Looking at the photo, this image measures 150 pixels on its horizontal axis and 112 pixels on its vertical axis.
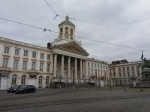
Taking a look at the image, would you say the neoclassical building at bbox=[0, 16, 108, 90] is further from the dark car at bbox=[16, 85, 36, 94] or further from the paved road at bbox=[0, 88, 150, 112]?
the paved road at bbox=[0, 88, 150, 112]

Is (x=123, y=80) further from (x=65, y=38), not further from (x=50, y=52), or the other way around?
(x=50, y=52)

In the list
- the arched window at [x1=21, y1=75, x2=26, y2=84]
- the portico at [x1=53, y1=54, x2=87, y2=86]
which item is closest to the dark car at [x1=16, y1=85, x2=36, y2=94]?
the arched window at [x1=21, y1=75, x2=26, y2=84]

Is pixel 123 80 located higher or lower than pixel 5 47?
lower

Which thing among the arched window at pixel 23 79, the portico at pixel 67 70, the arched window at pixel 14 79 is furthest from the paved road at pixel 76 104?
the portico at pixel 67 70

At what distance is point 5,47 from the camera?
38.0 m

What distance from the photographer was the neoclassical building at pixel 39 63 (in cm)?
3784

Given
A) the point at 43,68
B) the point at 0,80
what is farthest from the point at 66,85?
the point at 0,80

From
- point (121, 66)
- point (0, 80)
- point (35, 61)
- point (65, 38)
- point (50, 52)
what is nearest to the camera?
point (0, 80)

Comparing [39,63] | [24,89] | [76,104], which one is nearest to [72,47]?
[39,63]

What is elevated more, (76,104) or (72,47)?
(72,47)

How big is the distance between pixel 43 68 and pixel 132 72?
53.1 m

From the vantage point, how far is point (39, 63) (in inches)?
1794

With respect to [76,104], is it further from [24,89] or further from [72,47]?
[72,47]

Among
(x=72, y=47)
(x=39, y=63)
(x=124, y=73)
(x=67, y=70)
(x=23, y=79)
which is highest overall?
(x=72, y=47)
